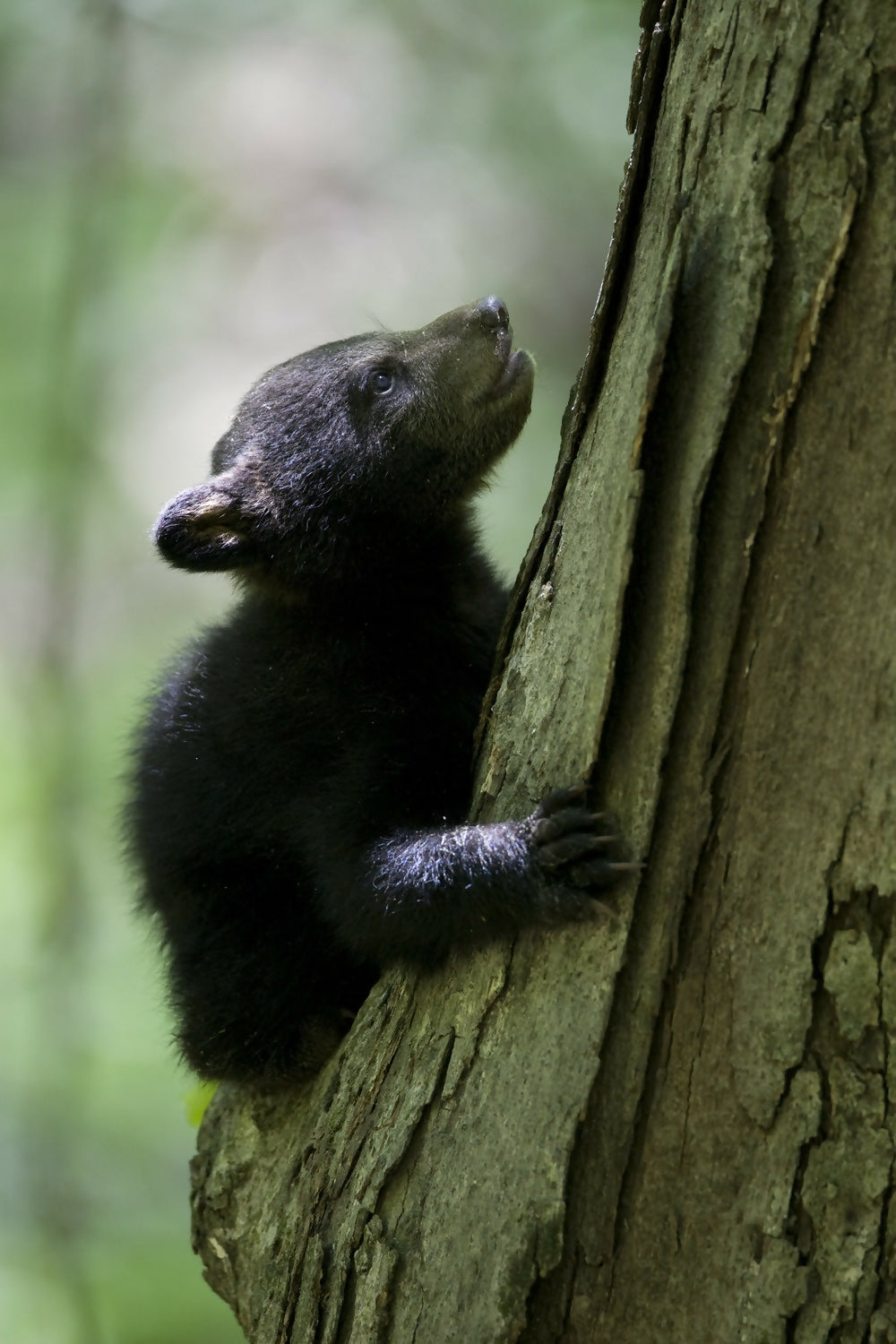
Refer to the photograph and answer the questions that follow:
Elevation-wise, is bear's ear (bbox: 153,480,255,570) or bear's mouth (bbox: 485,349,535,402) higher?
bear's mouth (bbox: 485,349,535,402)

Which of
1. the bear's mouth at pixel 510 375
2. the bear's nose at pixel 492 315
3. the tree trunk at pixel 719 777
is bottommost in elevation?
the tree trunk at pixel 719 777

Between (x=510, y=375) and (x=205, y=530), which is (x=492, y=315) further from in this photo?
(x=205, y=530)

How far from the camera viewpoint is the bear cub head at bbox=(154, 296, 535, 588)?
342 cm

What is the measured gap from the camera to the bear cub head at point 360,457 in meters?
3.42

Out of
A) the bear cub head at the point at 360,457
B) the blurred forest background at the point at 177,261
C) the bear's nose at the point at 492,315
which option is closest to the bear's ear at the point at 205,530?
the bear cub head at the point at 360,457

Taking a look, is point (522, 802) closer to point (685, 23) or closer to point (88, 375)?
point (685, 23)

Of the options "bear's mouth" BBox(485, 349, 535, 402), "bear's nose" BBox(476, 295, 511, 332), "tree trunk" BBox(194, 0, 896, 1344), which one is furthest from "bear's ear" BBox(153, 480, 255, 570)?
"tree trunk" BBox(194, 0, 896, 1344)

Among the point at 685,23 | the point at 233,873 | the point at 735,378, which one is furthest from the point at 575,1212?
the point at 685,23

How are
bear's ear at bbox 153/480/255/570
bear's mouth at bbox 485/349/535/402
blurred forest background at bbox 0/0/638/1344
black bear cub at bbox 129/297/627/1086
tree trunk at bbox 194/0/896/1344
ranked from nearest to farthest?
tree trunk at bbox 194/0/896/1344, black bear cub at bbox 129/297/627/1086, bear's ear at bbox 153/480/255/570, bear's mouth at bbox 485/349/535/402, blurred forest background at bbox 0/0/638/1344

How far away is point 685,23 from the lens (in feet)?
7.03

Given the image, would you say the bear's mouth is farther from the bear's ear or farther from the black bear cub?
the bear's ear

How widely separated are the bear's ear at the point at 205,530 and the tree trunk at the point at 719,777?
1377mm

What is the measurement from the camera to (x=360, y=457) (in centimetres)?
351

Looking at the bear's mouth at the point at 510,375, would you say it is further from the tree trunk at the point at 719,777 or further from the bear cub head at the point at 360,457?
the tree trunk at the point at 719,777
